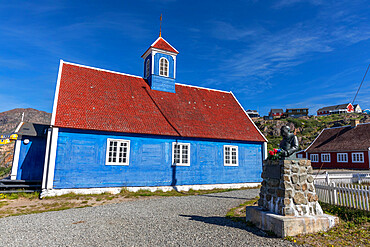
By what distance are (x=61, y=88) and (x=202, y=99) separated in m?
11.1

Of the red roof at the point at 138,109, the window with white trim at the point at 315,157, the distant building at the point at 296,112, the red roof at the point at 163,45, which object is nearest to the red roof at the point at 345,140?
the window with white trim at the point at 315,157

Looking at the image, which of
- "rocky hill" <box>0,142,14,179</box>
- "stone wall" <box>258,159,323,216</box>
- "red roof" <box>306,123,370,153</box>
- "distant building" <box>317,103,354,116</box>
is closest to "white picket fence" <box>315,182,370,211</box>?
"stone wall" <box>258,159,323,216</box>

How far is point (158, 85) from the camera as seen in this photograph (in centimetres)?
1931

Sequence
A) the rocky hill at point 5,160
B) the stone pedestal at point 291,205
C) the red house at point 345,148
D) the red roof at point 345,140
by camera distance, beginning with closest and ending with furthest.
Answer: the stone pedestal at point 291,205 < the rocky hill at point 5,160 < the red house at point 345,148 < the red roof at point 345,140

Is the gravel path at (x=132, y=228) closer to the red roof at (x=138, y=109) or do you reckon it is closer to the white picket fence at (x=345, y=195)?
the white picket fence at (x=345, y=195)

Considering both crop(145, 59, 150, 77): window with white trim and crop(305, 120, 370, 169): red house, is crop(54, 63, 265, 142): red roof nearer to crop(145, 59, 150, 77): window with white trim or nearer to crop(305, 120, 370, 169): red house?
crop(145, 59, 150, 77): window with white trim

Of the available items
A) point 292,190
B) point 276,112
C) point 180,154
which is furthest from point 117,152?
point 276,112

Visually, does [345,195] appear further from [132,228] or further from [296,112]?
[296,112]

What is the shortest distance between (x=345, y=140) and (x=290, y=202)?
35.8 meters

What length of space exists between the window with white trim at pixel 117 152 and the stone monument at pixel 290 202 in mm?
9191

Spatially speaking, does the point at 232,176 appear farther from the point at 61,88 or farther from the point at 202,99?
the point at 61,88

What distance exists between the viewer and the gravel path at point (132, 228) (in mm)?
5926

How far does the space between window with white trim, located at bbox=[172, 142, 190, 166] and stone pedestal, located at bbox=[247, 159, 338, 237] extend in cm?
908

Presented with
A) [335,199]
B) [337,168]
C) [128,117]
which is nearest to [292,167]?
Answer: [335,199]
